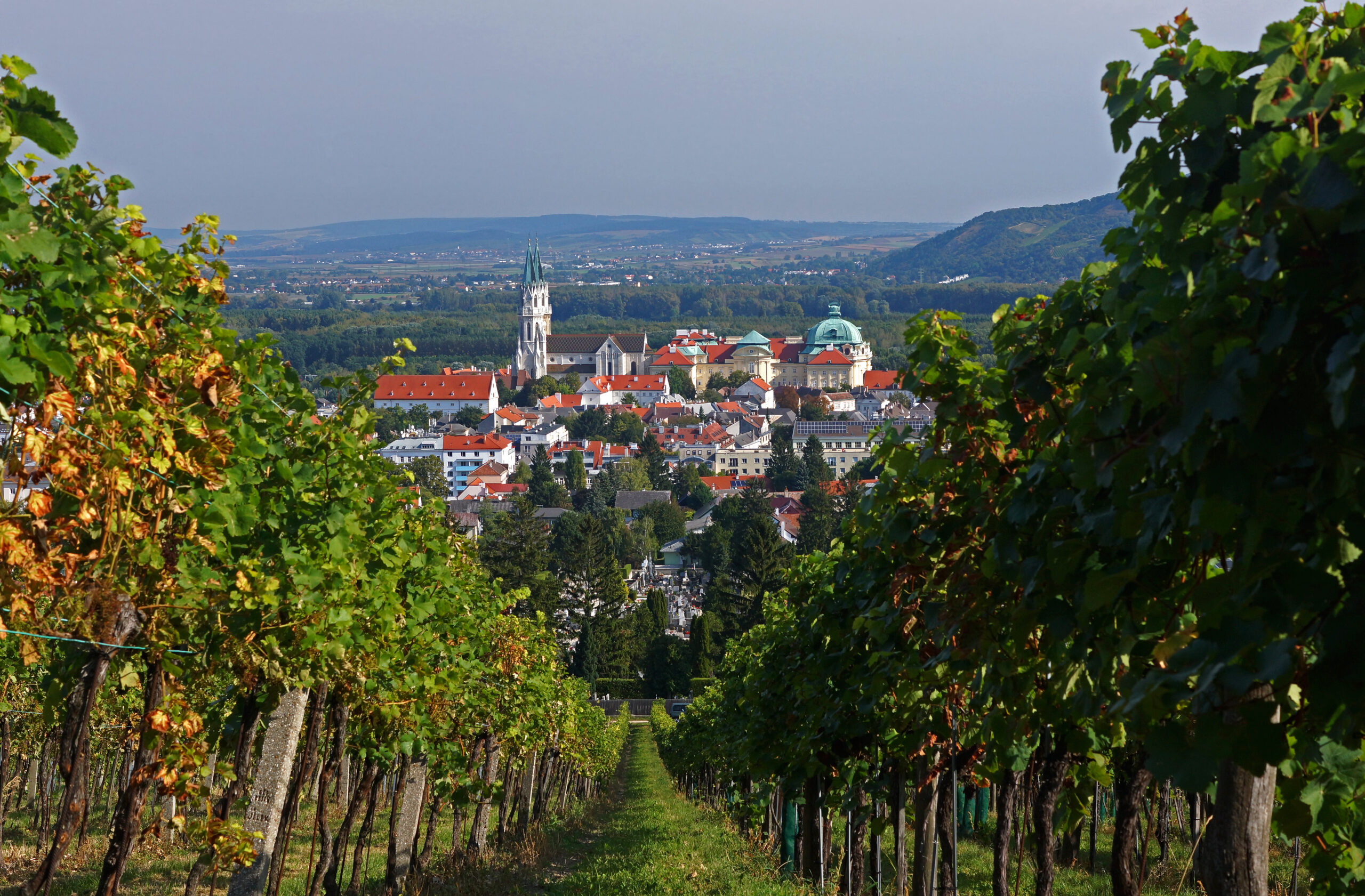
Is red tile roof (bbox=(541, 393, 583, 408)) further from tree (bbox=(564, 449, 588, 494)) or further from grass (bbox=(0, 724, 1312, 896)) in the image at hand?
grass (bbox=(0, 724, 1312, 896))

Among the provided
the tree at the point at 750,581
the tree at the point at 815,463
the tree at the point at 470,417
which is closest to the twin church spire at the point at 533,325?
the tree at the point at 470,417

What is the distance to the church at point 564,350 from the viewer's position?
7219 inches

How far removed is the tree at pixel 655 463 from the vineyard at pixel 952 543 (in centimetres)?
10240

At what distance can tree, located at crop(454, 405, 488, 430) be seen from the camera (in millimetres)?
142250

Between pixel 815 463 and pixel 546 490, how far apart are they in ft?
85.2

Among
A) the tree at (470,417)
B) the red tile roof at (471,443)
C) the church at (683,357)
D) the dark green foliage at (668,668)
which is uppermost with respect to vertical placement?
the church at (683,357)

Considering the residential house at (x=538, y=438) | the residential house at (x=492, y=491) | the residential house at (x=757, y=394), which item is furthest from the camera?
the residential house at (x=757, y=394)

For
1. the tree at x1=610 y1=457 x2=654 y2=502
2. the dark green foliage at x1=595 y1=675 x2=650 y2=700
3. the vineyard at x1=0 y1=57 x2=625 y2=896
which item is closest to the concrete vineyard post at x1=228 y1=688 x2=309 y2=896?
the vineyard at x1=0 y1=57 x2=625 y2=896

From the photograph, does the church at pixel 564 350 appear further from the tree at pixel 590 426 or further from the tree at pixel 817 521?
the tree at pixel 817 521

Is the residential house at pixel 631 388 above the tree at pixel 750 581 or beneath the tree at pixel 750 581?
above

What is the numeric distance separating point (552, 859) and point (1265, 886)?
559 inches

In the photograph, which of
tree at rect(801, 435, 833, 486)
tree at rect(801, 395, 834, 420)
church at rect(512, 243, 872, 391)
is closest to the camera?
tree at rect(801, 435, 833, 486)

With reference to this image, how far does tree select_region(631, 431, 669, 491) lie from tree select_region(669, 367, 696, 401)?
50.3 m

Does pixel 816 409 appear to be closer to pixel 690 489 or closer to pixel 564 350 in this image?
pixel 690 489
